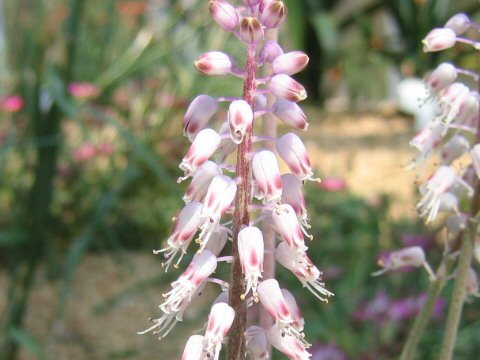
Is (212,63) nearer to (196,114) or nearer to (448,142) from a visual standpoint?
(196,114)

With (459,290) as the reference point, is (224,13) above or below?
above

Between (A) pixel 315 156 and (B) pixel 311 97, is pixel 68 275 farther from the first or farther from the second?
(B) pixel 311 97

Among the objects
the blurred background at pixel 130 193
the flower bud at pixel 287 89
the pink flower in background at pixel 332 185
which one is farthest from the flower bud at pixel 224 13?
the pink flower in background at pixel 332 185

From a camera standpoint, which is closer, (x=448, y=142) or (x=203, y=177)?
(x=203, y=177)

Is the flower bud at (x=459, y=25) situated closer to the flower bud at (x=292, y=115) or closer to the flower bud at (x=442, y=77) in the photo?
the flower bud at (x=442, y=77)

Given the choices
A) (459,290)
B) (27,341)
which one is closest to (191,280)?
(459,290)

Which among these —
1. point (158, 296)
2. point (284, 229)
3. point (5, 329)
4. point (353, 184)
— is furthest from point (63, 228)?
point (284, 229)
